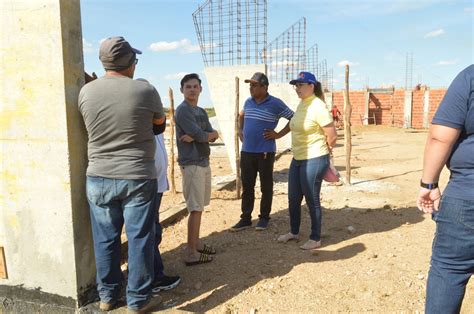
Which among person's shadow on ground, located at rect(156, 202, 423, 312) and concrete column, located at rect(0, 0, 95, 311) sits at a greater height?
concrete column, located at rect(0, 0, 95, 311)

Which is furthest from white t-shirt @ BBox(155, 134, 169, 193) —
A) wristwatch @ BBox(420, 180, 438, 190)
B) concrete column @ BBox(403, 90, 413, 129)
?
A: concrete column @ BBox(403, 90, 413, 129)

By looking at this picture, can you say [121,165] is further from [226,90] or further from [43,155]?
[226,90]

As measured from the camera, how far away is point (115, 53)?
2.59 metres

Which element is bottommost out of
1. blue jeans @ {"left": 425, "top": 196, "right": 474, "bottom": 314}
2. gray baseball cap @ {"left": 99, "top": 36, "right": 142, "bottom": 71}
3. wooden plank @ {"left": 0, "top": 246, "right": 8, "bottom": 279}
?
wooden plank @ {"left": 0, "top": 246, "right": 8, "bottom": 279}

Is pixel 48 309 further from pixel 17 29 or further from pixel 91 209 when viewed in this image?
pixel 17 29

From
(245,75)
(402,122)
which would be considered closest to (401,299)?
(245,75)

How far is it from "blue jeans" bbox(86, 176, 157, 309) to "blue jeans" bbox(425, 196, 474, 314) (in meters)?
1.78

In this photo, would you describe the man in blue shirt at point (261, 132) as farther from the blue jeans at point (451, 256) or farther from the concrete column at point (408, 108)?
the concrete column at point (408, 108)

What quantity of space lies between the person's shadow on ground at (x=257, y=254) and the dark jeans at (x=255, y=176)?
288 millimetres

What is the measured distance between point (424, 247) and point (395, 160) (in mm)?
8422

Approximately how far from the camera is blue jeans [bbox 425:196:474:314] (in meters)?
2.11

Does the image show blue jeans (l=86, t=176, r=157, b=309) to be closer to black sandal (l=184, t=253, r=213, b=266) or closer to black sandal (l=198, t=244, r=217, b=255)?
black sandal (l=184, t=253, r=213, b=266)

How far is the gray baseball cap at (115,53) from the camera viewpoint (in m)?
2.60

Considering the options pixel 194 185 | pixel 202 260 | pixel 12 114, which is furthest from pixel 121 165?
pixel 202 260
